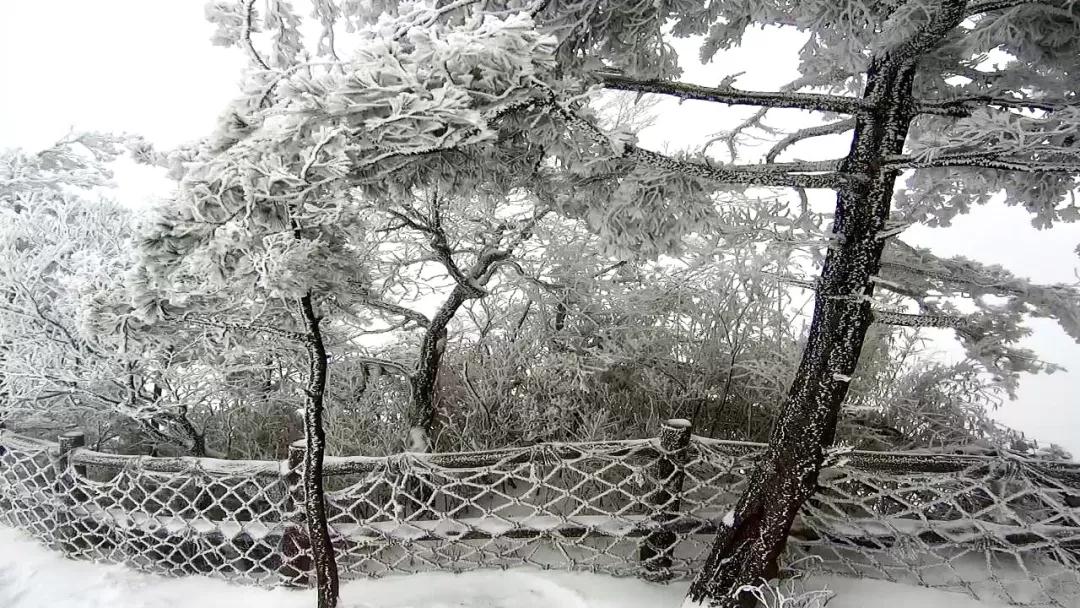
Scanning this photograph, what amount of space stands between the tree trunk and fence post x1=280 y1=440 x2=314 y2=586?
1.18 ft

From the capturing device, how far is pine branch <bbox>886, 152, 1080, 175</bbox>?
2.45m

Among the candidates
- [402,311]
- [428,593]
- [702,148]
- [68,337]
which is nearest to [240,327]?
[402,311]

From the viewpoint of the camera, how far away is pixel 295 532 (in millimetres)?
3545

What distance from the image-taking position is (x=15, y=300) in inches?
171

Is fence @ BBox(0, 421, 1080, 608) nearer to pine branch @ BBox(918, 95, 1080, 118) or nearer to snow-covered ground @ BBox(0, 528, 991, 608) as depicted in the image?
snow-covered ground @ BBox(0, 528, 991, 608)

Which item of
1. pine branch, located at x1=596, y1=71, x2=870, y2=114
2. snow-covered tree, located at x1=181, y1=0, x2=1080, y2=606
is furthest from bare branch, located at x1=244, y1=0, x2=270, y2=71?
pine branch, located at x1=596, y1=71, x2=870, y2=114

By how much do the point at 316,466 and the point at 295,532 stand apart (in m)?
0.82

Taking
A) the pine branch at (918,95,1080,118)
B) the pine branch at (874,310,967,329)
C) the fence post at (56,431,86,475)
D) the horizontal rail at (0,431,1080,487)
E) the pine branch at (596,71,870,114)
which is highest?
the pine branch at (918,95,1080,118)

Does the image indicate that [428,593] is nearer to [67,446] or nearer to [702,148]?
[67,446]

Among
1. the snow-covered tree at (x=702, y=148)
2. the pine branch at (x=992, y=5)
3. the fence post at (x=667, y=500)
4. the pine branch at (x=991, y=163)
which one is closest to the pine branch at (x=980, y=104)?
the snow-covered tree at (x=702, y=148)

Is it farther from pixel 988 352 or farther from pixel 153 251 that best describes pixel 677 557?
pixel 153 251

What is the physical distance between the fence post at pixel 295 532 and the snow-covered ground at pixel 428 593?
0.11m

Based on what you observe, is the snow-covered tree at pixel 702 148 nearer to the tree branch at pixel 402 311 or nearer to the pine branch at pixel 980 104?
the pine branch at pixel 980 104

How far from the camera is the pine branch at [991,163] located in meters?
2.45
